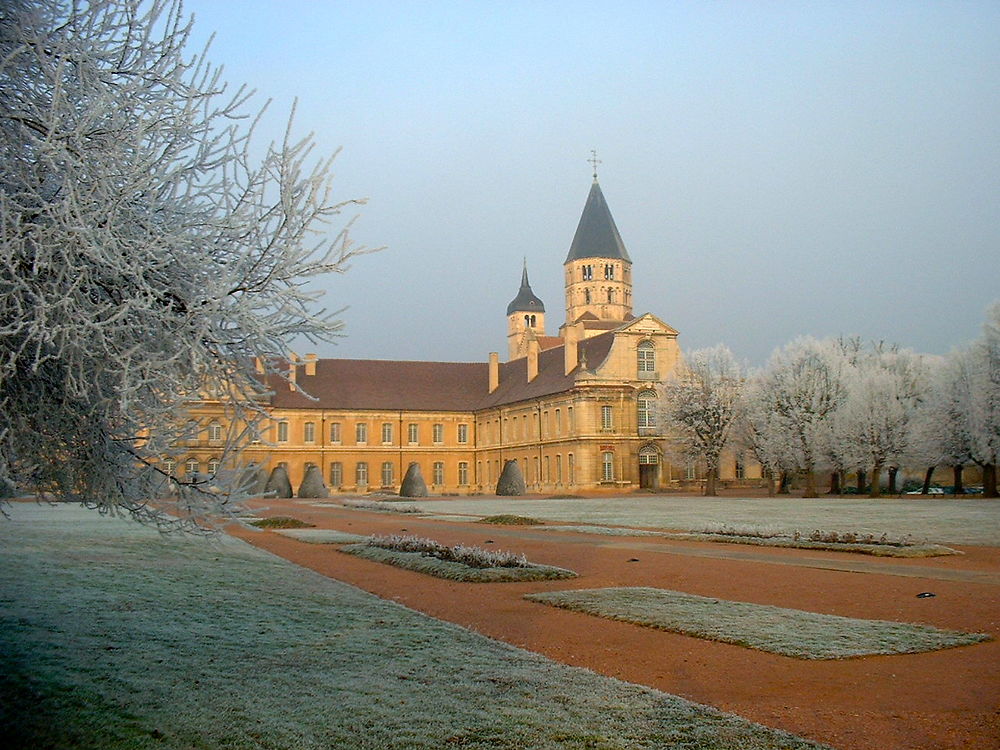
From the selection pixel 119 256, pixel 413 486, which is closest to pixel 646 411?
pixel 413 486

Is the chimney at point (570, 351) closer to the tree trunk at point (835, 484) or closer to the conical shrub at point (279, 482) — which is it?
the tree trunk at point (835, 484)

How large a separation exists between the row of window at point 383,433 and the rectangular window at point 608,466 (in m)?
18.0

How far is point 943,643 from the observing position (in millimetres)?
8719

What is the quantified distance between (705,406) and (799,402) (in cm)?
532

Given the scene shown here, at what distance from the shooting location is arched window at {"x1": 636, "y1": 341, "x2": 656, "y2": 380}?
64438 millimetres

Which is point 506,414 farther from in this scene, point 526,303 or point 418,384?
point 526,303

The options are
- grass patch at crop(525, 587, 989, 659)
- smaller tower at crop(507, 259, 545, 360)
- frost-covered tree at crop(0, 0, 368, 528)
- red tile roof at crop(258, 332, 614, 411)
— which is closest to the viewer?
frost-covered tree at crop(0, 0, 368, 528)

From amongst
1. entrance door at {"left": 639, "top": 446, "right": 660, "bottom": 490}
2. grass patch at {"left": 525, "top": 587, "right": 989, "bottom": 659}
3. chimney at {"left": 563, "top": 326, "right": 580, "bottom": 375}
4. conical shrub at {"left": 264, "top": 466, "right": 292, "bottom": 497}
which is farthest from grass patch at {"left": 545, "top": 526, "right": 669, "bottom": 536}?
chimney at {"left": 563, "top": 326, "right": 580, "bottom": 375}

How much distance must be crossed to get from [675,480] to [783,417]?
13.1 m

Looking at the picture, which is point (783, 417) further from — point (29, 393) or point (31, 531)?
point (29, 393)

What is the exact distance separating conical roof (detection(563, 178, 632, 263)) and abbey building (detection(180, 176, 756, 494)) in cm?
38

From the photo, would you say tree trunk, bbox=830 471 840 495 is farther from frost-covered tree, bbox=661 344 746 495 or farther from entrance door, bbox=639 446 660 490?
entrance door, bbox=639 446 660 490

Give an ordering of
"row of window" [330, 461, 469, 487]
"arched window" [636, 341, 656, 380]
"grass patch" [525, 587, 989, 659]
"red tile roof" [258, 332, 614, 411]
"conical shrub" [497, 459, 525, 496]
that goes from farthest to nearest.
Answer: "row of window" [330, 461, 469, 487]
"red tile roof" [258, 332, 614, 411]
"arched window" [636, 341, 656, 380]
"conical shrub" [497, 459, 525, 496]
"grass patch" [525, 587, 989, 659]

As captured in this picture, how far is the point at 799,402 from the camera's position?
53.1 metres
